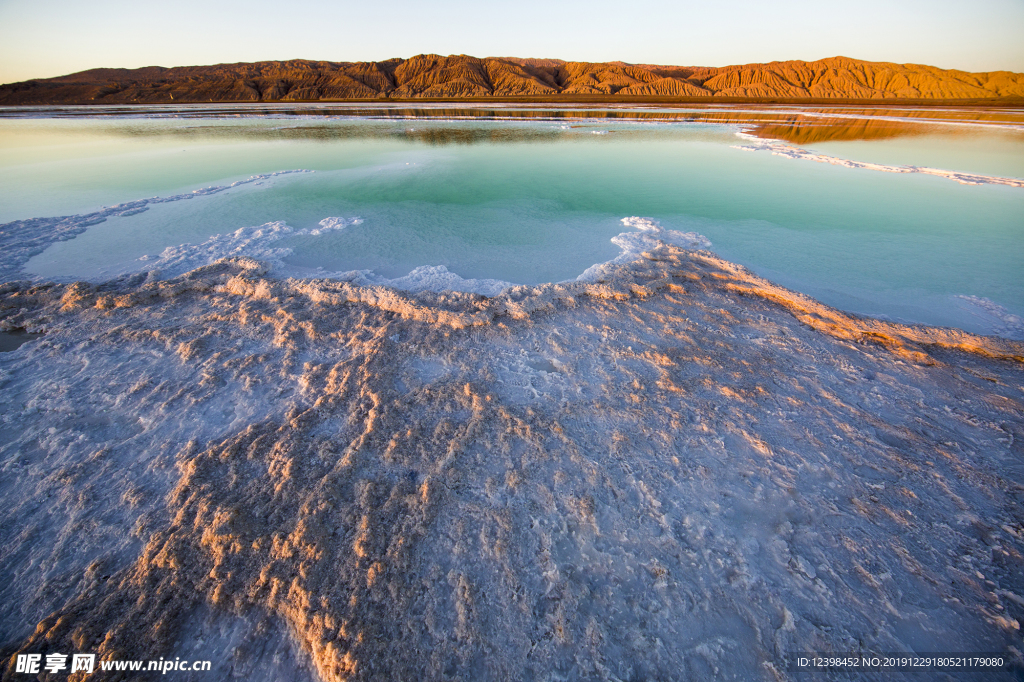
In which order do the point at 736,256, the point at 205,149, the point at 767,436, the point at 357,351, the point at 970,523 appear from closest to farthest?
the point at 970,523, the point at 767,436, the point at 357,351, the point at 736,256, the point at 205,149

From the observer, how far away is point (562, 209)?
7.17 meters

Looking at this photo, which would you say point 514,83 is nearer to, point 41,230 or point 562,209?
point 562,209

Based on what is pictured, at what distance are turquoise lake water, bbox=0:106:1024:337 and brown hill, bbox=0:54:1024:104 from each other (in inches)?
2019

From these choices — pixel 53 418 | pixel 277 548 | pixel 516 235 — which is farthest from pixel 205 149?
pixel 277 548

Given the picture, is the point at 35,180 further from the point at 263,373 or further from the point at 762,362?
the point at 762,362

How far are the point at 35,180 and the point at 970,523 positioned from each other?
617 inches

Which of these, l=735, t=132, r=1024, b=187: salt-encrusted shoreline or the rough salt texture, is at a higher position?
l=735, t=132, r=1024, b=187: salt-encrusted shoreline

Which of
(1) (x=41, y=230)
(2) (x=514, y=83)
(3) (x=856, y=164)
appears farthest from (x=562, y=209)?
(2) (x=514, y=83)

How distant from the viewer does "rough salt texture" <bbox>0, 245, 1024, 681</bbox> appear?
1.64 meters

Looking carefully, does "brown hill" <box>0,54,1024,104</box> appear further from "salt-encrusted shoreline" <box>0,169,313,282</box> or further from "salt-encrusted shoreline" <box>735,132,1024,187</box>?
"salt-encrusted shoreline" <box>0,169,313,282</box>

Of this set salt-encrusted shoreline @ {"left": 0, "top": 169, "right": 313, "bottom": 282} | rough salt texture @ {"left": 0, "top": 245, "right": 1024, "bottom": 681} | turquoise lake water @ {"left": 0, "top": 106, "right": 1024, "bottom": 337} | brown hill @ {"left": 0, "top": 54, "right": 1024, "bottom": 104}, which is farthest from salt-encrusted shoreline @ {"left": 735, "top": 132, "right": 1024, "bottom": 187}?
brown hill @ {"left": 0, "top": 54, "right": 1024, "bottom": 104}

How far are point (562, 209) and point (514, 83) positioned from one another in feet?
221

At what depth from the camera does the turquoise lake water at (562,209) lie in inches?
188

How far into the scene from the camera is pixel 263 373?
3.05m
